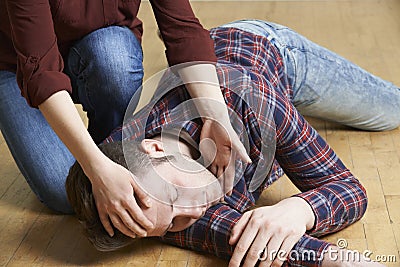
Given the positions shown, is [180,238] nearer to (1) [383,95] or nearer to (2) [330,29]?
(1) [383,95]

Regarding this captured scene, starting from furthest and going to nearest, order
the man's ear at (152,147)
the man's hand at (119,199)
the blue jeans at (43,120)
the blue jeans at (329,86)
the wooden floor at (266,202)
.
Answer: the blue jeans at (329,86) < the blue jeans at (43,120) < the wooden floor at (266,202) < the man's ear at (152,147) < the man's hand at (119,199)

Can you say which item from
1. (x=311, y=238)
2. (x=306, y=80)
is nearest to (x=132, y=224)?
(x=311, y=238)

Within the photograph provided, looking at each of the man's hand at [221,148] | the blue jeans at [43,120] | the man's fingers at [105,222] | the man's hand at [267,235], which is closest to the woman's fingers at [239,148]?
the man's hand at [221,148]

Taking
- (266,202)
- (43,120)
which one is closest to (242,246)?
(266,202)

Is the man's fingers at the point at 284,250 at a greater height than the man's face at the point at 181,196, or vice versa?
the man's face at the point at 181,196

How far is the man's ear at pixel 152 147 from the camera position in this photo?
1597mm

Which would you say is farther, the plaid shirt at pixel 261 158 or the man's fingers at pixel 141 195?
the plaid shirt at pixel 261 158

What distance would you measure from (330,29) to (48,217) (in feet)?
6.66

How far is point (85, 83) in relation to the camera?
2.00 metres

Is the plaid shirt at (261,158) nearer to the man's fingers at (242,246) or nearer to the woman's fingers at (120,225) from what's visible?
the man's fingers at (242,246)

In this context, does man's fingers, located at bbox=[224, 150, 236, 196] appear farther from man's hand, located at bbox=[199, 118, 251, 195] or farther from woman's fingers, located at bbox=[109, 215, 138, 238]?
woman's fingers, located at bbox=[109, 215, 138, 238]

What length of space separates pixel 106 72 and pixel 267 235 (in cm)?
66

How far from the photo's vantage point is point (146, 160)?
1.56 meters

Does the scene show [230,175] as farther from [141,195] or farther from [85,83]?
[85,83]
